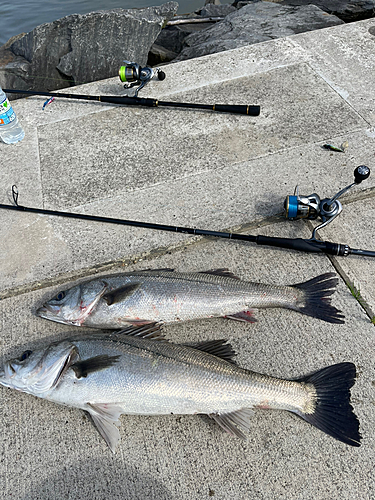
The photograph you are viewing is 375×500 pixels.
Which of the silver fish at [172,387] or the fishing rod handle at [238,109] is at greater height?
the fishing rod handle at [238,109]

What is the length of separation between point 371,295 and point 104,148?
128 inches

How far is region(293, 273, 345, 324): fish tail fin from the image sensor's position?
2.87 m

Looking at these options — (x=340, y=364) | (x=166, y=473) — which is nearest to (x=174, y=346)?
(x=166, y=473)

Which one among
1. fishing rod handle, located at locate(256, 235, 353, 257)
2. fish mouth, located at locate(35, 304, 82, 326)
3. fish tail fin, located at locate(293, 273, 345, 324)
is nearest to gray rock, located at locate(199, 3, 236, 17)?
fishing rod handle, located at locate(256, 235, 353, 257)

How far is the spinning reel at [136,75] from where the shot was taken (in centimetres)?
493

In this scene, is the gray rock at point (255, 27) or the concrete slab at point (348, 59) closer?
the concrete slab at point (348, 59)

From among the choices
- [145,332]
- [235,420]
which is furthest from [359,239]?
[145,332]

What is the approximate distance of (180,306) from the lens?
9.38 feet

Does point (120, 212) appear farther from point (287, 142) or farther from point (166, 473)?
point (166, 473)

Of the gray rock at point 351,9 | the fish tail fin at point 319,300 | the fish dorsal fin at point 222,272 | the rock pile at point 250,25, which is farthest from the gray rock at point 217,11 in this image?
the fish tail fin at point 319,300

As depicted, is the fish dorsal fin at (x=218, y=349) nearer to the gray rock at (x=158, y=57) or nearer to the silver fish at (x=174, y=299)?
the silver fish at (x=174, y=299)

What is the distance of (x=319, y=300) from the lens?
2.91 meters

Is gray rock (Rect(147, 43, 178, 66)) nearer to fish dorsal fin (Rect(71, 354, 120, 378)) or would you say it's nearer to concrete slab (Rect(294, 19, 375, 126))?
concrete slab (Rect(294, 19, 375, 126))

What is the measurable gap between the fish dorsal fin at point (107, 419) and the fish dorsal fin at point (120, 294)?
0.72 meters
